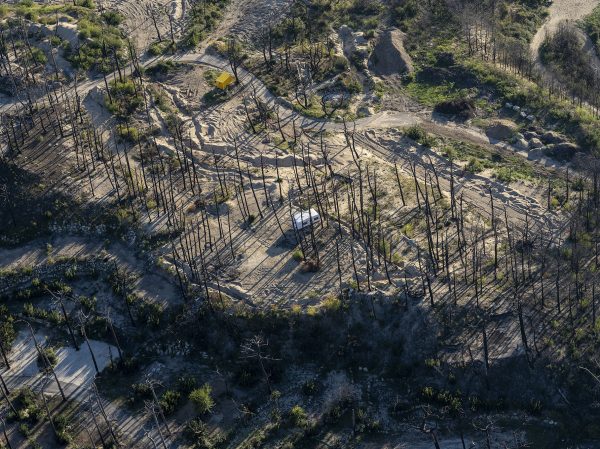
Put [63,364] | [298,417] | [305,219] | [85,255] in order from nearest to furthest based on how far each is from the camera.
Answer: [298,417] → [63,364] → [305,219] → [85,255]

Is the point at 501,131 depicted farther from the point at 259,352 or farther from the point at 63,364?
the point at 63,364

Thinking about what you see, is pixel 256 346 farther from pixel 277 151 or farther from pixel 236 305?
pixel 277 151

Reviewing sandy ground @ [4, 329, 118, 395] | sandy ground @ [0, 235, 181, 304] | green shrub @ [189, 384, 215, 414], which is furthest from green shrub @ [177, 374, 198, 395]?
sandy ground @ [0, 235, 181, 304]

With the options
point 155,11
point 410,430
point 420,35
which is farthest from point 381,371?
point 155,11

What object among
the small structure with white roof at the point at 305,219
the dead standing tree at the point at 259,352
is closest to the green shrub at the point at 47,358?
the dead standing tree at the point at 259,352

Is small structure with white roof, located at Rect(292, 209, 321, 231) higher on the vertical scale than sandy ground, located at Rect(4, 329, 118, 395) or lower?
higher

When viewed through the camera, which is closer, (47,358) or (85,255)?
(47,358)

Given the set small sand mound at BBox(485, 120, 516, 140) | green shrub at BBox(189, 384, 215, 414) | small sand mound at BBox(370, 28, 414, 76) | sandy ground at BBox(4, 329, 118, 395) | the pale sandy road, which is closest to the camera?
green shrub at BBox(189, 384, 215, 414)

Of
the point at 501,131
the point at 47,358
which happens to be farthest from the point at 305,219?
the point at 501,131

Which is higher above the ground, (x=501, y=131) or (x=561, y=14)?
(x=561, y=14)

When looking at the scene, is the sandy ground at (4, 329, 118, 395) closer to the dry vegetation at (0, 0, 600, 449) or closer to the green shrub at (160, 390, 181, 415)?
the dry vegetation at (0, 0, 600, 449)
